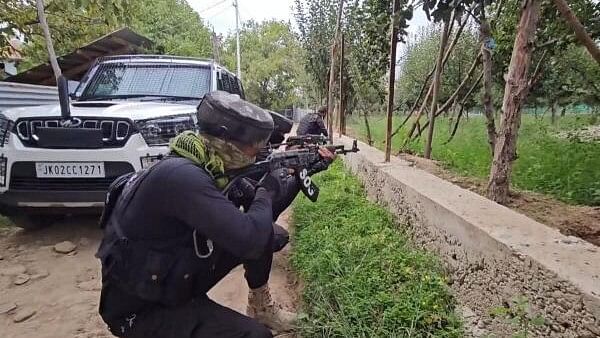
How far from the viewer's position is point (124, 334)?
1.71 meters

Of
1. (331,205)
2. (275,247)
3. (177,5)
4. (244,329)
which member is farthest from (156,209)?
(177,5)

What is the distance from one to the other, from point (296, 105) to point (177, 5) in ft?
52.9

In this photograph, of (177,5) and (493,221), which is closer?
(493,221)

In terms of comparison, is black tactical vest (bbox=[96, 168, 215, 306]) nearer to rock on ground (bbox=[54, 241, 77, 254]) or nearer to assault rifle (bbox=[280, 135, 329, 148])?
assault rifle (bbox=[280, 135, 329, 148])

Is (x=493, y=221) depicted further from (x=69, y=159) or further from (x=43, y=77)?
(x=43, y=77)

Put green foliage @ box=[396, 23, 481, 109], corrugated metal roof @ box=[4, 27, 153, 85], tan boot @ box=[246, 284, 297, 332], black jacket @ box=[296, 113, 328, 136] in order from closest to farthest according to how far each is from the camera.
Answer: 1. tan boot @ box=[246, 284, 297, 332]
2. black jacket @ box=[296, 113, 328, 136]
3. corrugated metal roof @ box=[4, 27, 153, 85]
4. green foliage @ box=[396, 23, 481, 109]

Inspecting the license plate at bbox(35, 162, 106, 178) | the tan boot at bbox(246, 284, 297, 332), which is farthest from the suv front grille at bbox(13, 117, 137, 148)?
the tan boot at bbox(246, 284, 297, 332)

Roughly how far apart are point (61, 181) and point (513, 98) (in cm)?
363

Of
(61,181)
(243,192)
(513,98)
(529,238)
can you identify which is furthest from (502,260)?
(61,181)

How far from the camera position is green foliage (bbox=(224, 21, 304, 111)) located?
3609 centimetres

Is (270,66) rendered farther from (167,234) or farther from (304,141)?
(167,234)

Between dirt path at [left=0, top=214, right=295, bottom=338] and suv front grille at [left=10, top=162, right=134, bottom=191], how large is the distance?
61cm

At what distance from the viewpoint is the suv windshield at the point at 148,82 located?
463 centimetres

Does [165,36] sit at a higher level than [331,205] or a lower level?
higher
